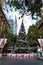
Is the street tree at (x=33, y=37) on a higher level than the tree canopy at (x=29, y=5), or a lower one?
lower

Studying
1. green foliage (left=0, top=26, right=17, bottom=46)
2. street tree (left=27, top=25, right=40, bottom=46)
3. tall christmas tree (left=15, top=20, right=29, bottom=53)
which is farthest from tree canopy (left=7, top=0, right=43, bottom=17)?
tall christmas tree (left=15, top=20, right=29, bottom=53)

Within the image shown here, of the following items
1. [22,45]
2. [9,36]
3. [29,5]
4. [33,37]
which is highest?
[29,5]

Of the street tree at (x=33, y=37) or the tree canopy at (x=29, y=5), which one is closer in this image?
the tree canopy at (x=29, y=5)

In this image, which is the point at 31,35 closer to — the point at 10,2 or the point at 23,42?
the point at 23,42

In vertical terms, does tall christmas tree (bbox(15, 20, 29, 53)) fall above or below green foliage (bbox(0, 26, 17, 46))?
below

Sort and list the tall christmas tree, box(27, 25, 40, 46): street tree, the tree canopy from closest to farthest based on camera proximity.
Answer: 1. the tree canopy
2. box(27, 25, 40, 46): street tree
3. the tall christmas tree

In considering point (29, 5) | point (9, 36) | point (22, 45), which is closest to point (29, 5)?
point (29, 5)

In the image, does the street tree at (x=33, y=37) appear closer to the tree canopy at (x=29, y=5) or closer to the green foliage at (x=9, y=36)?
the green foliage at (x=9, y=36)

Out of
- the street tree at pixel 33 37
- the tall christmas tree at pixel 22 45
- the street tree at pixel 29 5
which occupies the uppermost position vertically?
the street tree at pixel 29 5

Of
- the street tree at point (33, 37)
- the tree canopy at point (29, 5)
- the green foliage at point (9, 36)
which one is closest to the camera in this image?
the tree canopy at point (29, 5)

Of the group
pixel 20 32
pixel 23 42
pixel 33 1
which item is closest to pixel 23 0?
pixel 33 1

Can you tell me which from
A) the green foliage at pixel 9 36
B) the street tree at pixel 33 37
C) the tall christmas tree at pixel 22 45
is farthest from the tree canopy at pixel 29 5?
the tall christmas tree at pixel 22 45

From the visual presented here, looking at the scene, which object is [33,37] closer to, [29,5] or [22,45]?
[22,45]

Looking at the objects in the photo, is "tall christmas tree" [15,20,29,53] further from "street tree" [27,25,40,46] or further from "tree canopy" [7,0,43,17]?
"tree canopy" [7,0,43,17]
